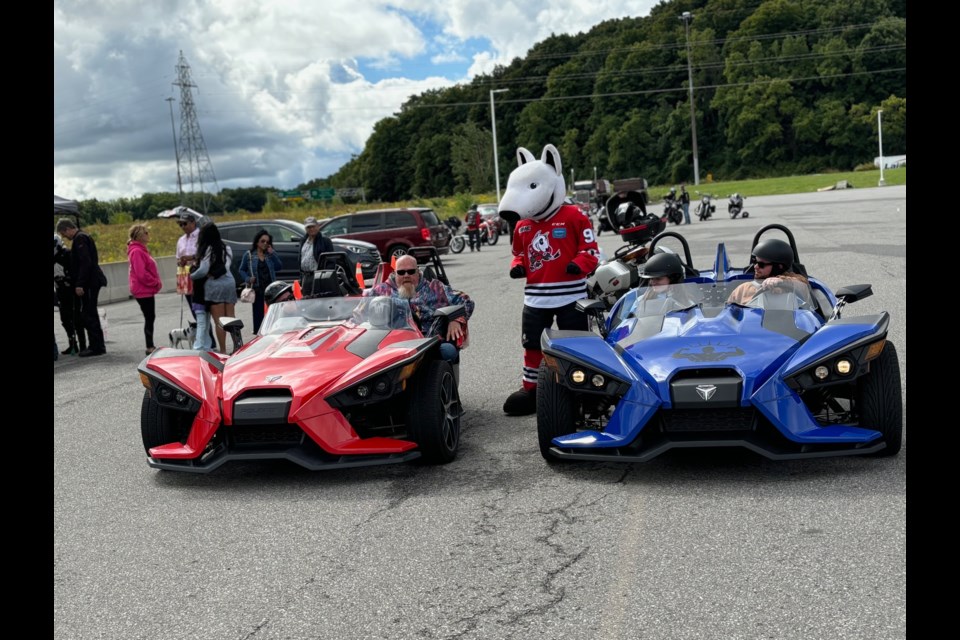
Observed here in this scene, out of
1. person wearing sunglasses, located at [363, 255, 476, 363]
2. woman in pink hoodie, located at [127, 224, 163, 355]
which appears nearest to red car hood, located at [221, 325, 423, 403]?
person wearing sunglasses, located at [363, 255, 476, 363]

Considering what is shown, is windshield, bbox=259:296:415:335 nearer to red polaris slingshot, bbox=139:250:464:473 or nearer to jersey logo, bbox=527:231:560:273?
red polaris slingshot, bbox=139:250:464:473

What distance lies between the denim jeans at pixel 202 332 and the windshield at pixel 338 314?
4.05 metres

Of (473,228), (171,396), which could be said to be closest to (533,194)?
(171,396)

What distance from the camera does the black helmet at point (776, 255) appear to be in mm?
6973

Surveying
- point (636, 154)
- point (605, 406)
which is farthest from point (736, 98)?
point (605, 406)

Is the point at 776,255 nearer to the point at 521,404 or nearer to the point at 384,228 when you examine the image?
the point at 521,404

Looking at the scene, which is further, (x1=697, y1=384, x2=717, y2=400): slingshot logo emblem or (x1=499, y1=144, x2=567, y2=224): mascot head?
(x1=499, y1=144, x2=567, y2=224): mascot head

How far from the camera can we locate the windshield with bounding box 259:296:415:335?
7.33 meters

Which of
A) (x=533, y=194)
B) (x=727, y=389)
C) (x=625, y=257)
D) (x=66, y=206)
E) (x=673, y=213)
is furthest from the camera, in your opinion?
(x=673, y=213)

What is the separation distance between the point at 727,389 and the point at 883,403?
97 centimetres

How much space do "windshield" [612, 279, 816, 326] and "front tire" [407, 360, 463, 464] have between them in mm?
1479

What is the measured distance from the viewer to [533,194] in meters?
7.93

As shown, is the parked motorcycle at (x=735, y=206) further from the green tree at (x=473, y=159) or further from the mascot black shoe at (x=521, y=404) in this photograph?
the green tree at (x=473, y=159)

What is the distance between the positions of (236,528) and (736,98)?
116m
